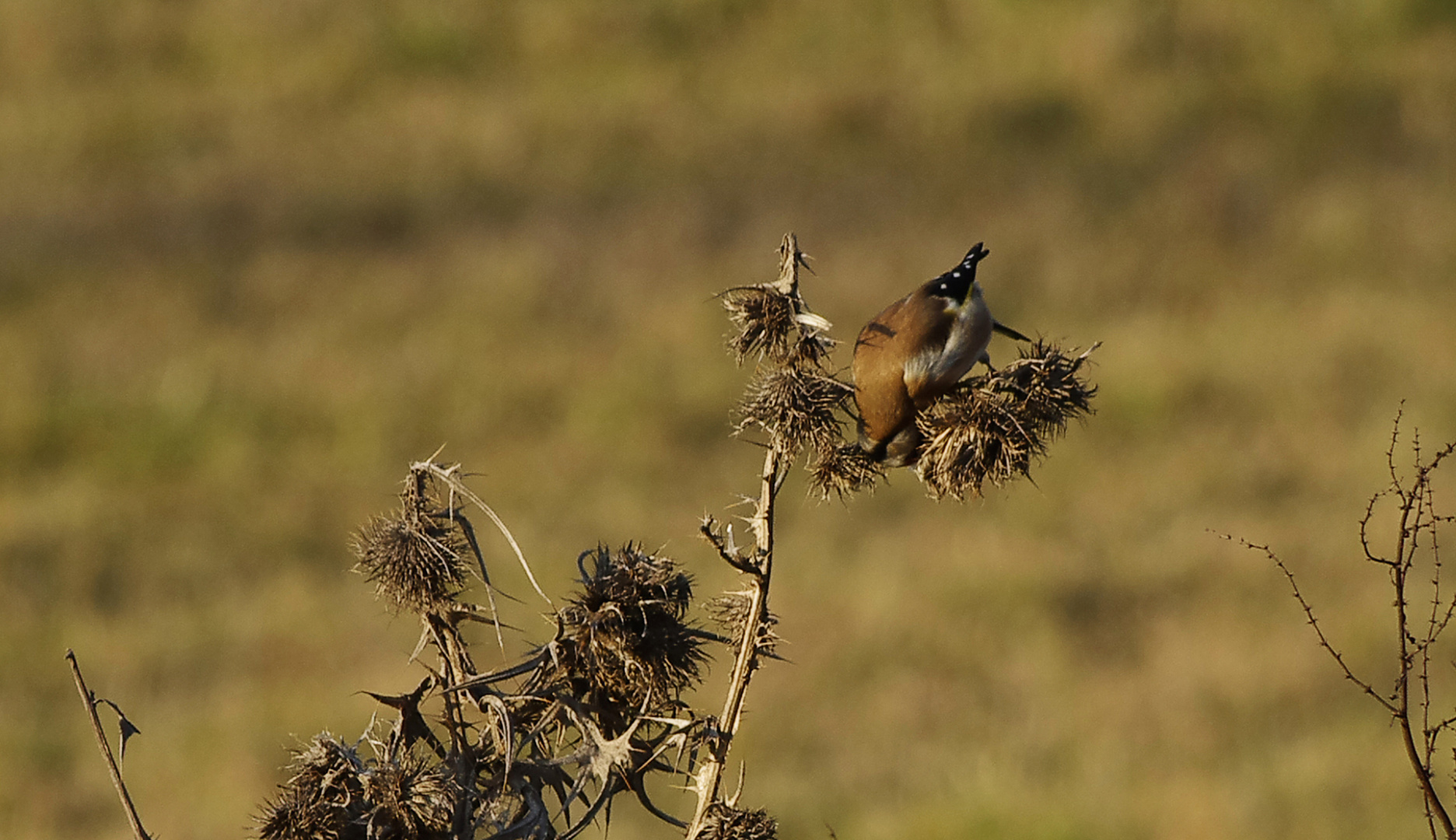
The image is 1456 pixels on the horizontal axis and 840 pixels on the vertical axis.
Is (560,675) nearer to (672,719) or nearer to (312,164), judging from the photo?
(672,719)

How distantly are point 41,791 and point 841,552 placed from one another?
7.73 metres

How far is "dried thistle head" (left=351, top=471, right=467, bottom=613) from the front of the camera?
2.67 metres

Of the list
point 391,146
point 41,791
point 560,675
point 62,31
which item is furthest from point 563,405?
point 560,675

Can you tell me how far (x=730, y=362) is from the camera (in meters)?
19.0

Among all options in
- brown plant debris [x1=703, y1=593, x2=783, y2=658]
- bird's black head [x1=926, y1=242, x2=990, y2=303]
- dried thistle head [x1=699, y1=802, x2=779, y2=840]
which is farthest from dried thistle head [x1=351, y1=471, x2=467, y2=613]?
bird's black head [x1=926, y1=242, x2=990, y2=303]

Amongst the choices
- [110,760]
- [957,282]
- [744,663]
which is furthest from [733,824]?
[957,282]

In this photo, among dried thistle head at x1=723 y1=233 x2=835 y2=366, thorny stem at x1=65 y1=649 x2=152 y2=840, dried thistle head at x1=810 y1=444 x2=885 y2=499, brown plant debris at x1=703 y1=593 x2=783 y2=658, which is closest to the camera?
thorny stem at x1=65 y1=649 x2=152 y2=840

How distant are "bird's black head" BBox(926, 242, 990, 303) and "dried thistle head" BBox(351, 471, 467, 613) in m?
1.08

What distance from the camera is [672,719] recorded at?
8.14 ft

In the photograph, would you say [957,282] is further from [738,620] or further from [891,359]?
[738,620]

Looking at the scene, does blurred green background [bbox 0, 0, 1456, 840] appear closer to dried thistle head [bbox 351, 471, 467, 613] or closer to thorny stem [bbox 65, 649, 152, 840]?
dried thistle head [bbox 351, 471, 467, 613]

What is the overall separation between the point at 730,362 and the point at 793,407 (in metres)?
16.3

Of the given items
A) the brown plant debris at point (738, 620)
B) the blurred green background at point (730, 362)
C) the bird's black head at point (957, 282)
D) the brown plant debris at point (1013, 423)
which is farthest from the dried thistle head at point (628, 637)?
the blurred green background at point (730, 362)

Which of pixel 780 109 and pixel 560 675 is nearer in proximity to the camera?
pixel 560 675
